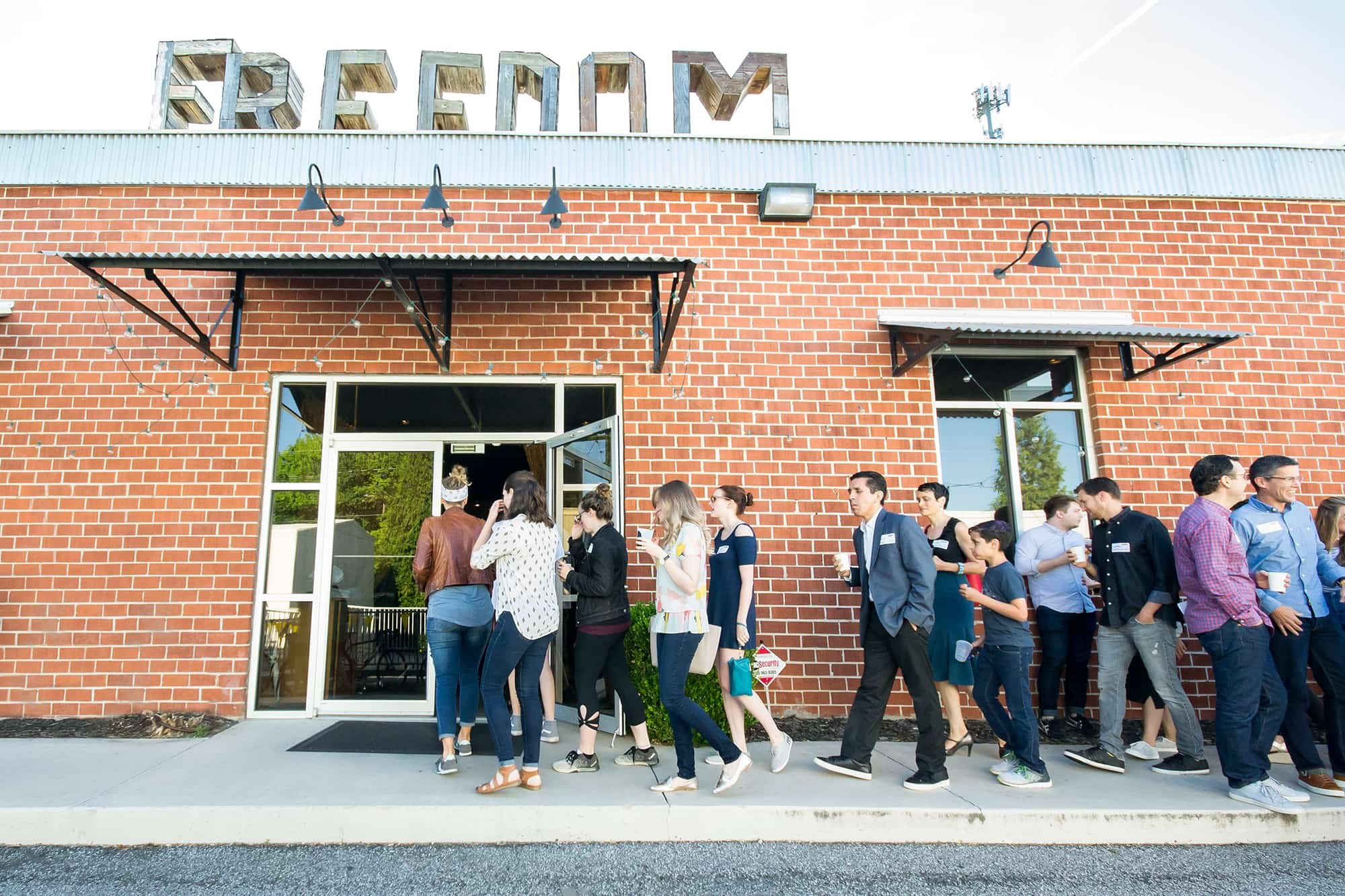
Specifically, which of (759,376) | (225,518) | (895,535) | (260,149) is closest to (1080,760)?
(895,535)

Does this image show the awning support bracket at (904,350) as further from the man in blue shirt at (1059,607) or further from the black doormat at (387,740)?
the black doormat at (387,740)

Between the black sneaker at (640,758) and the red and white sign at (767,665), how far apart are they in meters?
1.00

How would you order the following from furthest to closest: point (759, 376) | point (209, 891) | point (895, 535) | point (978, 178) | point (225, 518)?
1. point (978, 178)
2. point (759, 376)
3. point (225, 518)
4. point (895, 535)
5. point (209, 891)

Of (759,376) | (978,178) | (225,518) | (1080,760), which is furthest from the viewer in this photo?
(978,178)

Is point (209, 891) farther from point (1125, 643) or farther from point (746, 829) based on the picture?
point (1125, 643)

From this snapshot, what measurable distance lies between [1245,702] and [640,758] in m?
3.46

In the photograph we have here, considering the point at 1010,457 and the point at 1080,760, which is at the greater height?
the point at 1010,457

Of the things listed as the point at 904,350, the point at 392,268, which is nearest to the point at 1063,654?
the point at 904,350

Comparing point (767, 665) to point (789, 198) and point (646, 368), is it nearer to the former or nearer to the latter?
point (646, 368)

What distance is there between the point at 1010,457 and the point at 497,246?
486cm

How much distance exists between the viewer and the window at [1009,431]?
6742 millimetres

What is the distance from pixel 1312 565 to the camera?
4551 millimetres

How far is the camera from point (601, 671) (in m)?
5.00

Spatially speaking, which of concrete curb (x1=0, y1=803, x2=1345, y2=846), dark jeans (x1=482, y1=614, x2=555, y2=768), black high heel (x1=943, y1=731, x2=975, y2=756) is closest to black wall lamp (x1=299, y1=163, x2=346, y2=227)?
dark jeans (x1=482, y1=614, x2=555, y2=768)
